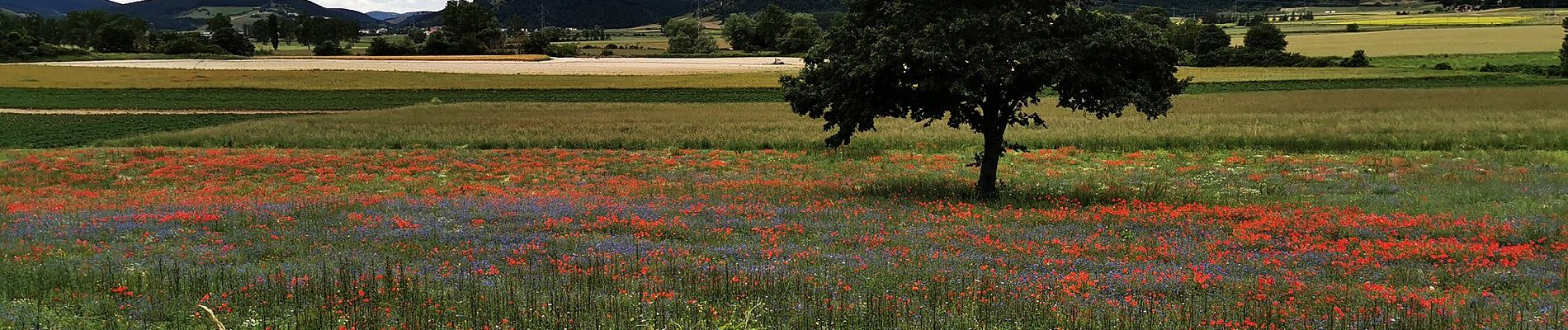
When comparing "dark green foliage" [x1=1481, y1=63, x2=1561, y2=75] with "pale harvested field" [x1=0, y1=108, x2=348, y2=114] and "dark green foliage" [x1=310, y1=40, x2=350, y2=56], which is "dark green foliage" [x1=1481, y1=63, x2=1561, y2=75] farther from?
"dark green foliage" [x1=310, y1=40, x2=350, y2=56]

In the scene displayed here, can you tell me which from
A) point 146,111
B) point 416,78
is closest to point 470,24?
point 416,78

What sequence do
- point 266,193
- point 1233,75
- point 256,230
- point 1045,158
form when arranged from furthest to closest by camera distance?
point 1233,75
point 1045,158
point 266,193
point 256,230

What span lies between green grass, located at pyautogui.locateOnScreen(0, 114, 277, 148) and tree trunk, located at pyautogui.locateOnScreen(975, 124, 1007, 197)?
42.6 m

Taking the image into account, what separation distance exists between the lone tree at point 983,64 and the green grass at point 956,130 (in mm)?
15087

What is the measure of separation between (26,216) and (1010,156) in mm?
27067

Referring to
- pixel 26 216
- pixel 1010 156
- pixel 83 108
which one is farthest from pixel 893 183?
pixel 83 108

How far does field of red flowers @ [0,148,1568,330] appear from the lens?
364 inches

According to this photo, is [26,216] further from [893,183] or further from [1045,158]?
[1045,158]

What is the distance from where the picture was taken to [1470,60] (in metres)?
93.5

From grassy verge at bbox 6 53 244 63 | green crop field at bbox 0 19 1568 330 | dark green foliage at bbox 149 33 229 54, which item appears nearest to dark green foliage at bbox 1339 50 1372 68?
green crop field at bbox 0 19 1568 330

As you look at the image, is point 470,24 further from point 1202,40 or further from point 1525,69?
point 1525,69

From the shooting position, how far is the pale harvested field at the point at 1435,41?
351 ft

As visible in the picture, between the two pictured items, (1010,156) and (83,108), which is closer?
(1010,156)

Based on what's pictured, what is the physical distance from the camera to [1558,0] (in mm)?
194000
